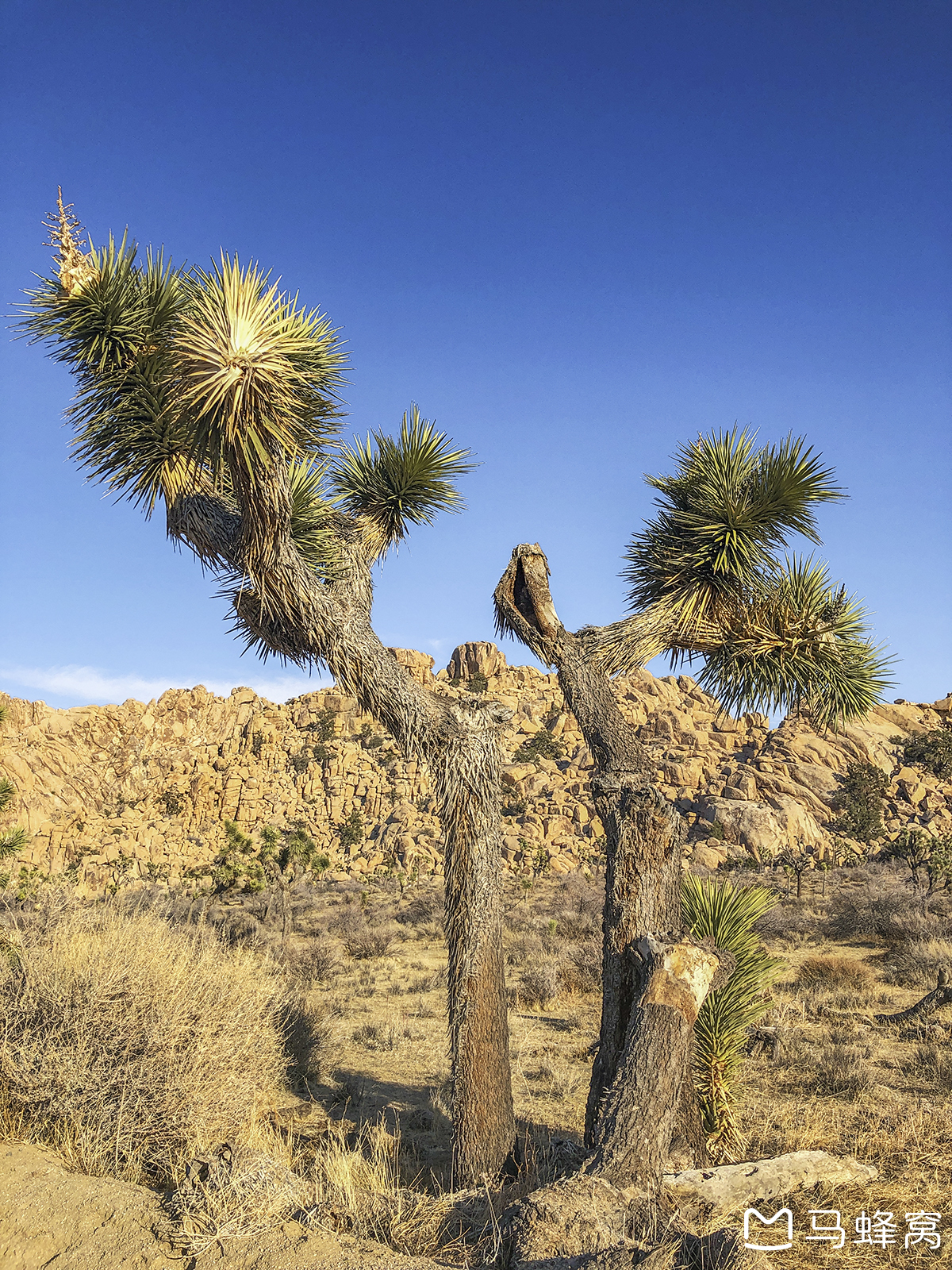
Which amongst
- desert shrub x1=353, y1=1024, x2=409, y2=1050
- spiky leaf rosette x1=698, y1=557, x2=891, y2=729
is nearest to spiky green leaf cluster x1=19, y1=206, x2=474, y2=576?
spiky leaf rosette x1=698, y1=557, x2=891, y2=729

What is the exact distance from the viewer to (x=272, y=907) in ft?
58.1

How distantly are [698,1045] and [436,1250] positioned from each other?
2729mm

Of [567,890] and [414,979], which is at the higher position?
[567,890]

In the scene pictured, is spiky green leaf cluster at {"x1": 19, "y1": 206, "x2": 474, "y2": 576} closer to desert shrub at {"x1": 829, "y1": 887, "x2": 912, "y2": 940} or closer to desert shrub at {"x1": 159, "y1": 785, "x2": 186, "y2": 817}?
desert shrub at {"x1": 829, "y1": 887, "x2": 912, "y2": 940}

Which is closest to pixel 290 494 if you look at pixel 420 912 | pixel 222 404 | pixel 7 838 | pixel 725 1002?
pixel 222 404

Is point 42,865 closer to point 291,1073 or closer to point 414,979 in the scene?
Result: point 414,979

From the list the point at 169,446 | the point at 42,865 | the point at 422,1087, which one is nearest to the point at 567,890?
the point at 422,1087

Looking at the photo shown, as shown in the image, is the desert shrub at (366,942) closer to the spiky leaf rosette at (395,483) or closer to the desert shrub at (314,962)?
the desert shrub at (314,962)

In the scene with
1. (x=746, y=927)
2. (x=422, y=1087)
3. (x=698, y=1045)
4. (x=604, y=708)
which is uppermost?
(x=604, y=708)

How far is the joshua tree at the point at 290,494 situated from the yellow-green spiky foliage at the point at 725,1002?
1.58 metres

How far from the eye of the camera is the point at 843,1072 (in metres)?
7.58

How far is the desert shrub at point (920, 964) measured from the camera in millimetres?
11578

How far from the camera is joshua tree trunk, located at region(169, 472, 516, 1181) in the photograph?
5.89 meters

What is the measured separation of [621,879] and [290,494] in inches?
153
